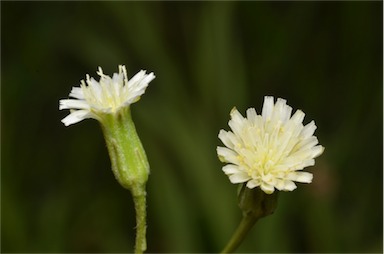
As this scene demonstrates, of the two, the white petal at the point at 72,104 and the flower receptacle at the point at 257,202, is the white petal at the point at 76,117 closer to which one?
the white petal at the point at 72,104

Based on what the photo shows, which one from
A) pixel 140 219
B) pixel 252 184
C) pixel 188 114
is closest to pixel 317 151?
pixel 252 184

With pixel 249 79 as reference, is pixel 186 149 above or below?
below

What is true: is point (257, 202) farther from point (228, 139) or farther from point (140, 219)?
point (140, 219)

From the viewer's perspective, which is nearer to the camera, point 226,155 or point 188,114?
point 226,155

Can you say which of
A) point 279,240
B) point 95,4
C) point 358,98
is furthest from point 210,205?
point 95,4

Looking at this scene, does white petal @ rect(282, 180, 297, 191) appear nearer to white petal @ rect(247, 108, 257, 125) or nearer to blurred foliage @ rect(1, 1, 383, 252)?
white petal @ rect(247, 108, 257, 125)

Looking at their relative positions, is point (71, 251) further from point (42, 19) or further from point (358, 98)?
point (358, 98)
